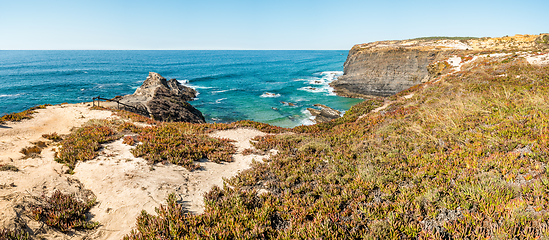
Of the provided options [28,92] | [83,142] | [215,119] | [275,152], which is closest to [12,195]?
[83,142]

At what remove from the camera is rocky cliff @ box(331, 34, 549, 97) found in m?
45.8

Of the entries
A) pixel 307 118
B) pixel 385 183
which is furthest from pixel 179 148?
pixel 307 118

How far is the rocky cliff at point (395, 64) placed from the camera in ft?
150

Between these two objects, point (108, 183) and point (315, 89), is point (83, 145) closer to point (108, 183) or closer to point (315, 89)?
point (108, 183)

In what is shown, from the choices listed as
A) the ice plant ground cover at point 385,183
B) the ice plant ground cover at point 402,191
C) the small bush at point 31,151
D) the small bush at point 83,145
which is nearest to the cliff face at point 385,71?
the ice plant ground cover at point 385,183

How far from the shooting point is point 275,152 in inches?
439

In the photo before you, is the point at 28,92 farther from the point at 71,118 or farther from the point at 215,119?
the point at 71,118

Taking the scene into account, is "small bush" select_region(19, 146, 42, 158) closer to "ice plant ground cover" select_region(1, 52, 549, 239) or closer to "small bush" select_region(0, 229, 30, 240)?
"ice plant ground cover" select_region(1, 52, 549, 239)

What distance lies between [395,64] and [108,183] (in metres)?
60.6

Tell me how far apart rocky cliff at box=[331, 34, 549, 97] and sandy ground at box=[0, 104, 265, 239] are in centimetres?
5161

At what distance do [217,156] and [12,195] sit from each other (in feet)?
20.6

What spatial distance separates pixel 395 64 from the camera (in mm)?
53188

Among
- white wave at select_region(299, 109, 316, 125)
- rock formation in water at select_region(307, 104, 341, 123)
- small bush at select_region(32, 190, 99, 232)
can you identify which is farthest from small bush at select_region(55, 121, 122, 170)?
rock formation in water at select_region(307, 104, 341, 123)

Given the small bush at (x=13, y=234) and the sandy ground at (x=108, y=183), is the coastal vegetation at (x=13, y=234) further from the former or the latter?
the sandy ground at (x=108, y=183)
